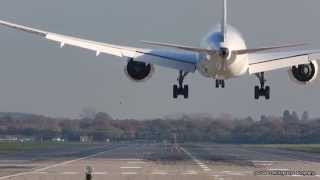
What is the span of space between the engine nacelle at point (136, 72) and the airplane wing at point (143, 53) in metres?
0.79

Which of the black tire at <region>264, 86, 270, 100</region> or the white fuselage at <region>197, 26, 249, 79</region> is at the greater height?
the white fuselage at <region>197, 26, 249, 79</region>

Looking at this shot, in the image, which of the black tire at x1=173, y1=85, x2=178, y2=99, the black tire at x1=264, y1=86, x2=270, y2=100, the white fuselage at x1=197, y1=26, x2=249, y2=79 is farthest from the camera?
the black tire at x1=173, y1=85, x2=178, y2=99

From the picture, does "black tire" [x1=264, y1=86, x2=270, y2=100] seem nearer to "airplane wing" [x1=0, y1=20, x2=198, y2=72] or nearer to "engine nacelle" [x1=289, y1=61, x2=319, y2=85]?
"engine nacelle" [x1=289, y1=61, x2=319, y2=85]

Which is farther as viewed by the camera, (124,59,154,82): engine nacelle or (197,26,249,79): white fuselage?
(124,59,154,82): engine nacelle

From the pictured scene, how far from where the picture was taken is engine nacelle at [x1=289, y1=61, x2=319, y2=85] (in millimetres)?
65000

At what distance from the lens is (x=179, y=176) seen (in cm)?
5725

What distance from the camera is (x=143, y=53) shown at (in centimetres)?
6594

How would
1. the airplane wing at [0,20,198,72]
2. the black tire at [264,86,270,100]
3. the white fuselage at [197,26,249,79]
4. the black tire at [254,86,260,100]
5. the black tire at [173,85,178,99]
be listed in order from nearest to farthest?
1. the white fuselage at [197,26,249,79]
2. the airplane wing at [0,20,198,72]
3. the black tire at [264,86,270,100]
4. the black tire at [254,86,260,100]
5. the black tire at [173,85,178,99]

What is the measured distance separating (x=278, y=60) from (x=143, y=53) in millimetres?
10602

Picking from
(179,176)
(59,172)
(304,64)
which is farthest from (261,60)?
(59,172)

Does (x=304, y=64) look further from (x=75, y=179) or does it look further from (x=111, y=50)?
(x=75, y=179)

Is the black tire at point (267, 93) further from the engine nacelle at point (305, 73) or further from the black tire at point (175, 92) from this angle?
the black tire at point (175, 92)

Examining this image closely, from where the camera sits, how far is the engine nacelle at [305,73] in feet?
213

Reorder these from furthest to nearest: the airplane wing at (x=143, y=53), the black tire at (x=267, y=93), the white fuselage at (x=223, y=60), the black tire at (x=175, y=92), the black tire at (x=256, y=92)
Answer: the black tire at (x=175, y=92) → the black tire at (x=256, y=92) → the black tire at (x=267, y=93) → the airplane wing at (x=143, y=53) → the white fuselage at (x=223, y=60)
